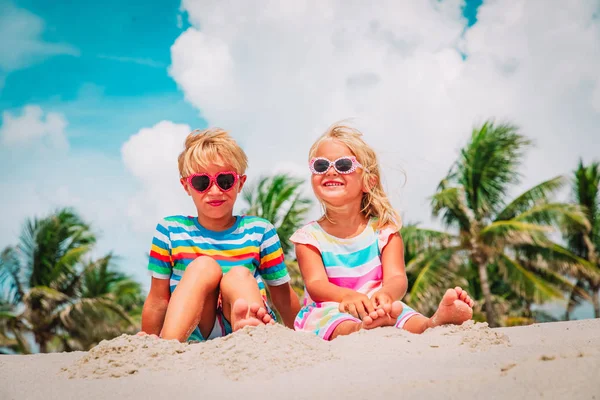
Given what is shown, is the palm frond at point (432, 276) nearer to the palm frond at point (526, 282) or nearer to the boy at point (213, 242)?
the palm frond at point (526, 282)

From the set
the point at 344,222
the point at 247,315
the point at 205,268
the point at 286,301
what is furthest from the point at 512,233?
the point at 247,315

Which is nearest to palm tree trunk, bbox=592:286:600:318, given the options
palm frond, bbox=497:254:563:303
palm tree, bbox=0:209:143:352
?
palm frond, bbox=497:254:563:303

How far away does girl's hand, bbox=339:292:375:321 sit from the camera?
3.06 metres

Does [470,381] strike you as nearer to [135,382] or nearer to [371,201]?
[135,382]

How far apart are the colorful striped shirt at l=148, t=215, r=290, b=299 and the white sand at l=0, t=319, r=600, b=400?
2.61 ft

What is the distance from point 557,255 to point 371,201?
15682mm

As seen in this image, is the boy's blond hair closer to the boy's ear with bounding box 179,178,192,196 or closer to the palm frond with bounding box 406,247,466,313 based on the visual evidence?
the boy's ear with bounding box 179,178,192,196

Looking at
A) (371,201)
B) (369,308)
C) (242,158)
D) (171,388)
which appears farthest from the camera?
(371,201)

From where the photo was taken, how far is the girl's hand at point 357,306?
3057 millimetres

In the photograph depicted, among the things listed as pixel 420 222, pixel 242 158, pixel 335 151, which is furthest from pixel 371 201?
pixel 420 222

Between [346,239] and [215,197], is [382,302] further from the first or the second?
[215,197]

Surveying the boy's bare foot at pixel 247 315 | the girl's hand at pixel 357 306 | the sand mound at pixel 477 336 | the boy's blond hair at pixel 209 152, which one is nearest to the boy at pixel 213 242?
the boy's blond hair at pixel 209 152

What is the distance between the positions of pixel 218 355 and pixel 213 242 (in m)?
1.17

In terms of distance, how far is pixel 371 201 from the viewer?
3.99 metres
